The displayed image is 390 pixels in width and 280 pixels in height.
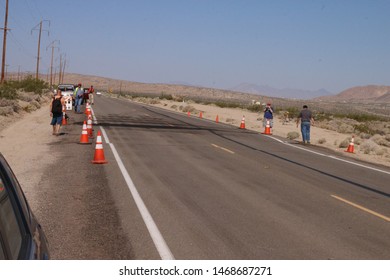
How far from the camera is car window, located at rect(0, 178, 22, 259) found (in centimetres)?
290

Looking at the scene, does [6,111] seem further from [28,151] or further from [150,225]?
[150,225]

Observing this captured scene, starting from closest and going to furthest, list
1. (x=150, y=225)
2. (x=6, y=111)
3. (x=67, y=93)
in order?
(x=150, y=225), (x=6, y=111), (x=67, y=93)

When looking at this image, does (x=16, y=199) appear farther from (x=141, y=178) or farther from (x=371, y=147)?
(x=371, y=147)

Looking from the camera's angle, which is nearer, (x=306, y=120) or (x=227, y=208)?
(x=227, y=208)

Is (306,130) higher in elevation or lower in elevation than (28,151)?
higher

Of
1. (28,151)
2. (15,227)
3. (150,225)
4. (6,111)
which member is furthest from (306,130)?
(15,227)

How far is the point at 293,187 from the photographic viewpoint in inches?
458

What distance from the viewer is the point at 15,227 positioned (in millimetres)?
3203

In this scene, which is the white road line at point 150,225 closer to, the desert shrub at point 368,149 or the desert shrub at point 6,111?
the desert shrub at point 368,149

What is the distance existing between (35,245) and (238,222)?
507 centimetres

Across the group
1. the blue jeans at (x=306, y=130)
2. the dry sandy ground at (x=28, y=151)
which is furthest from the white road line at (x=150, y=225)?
the blue jeans at (x=306, y=130)

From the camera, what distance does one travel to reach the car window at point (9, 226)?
2.90 m

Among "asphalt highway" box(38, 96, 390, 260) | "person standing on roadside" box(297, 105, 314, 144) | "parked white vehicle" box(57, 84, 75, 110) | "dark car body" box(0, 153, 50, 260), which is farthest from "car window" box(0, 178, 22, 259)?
"parked white vehicle" box(57, 84, 75, 110)

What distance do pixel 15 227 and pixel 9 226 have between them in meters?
0.13
